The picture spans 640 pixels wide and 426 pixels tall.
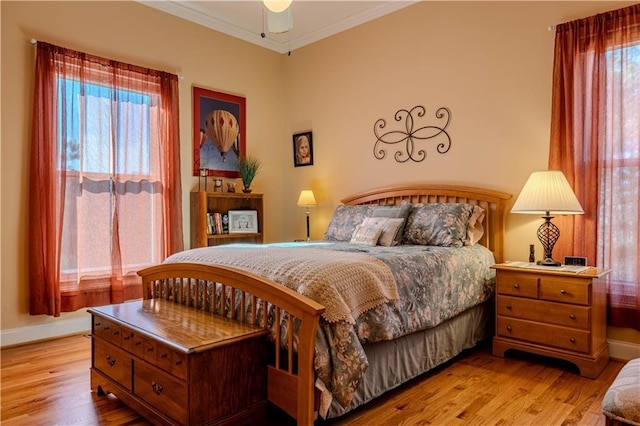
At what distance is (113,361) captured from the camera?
226cm

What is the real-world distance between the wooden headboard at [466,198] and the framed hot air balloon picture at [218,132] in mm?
1574

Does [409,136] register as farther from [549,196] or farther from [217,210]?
[217,210]

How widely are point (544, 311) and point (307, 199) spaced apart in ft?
8.50

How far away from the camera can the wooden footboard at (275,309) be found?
1.79m

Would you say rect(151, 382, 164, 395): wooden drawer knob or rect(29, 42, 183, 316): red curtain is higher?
rect(29, 42, 183, 316): red curtain

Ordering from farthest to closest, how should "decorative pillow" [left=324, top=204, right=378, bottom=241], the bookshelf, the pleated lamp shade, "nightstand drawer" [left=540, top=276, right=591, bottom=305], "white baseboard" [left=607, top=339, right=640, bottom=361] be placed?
the bookshelf
"decorative pillow" [left=324, top=204, right=378, bottom=241]
"white baseboard" [left=607, top=339, right=640, bottom=361]
the pleated lamp shade
"nightstand drawer" [left=540, top=276, right=591, bottom=305]

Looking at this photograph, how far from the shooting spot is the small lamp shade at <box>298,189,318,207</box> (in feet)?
15.3

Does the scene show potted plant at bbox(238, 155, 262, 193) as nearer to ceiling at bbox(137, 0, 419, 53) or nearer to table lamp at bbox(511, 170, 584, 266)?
ceiling at bbox(137, 0, 419, 53)

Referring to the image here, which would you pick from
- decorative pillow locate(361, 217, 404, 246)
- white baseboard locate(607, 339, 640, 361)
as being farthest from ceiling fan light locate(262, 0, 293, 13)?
white baseboard locate(607, 339, 640, 361)

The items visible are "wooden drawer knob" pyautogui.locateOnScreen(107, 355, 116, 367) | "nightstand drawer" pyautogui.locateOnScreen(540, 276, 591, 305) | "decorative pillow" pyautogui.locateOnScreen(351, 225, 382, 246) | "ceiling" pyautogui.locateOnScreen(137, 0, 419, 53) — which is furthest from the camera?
"ceiling" pyautogui.locateOnScreen(137, 0, 419, 53)

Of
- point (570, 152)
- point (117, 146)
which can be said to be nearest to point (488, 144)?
point (570, 152)

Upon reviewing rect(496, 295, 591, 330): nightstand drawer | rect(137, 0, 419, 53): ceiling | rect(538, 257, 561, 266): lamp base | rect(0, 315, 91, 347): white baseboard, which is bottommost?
rect(0, 315, 91, 347): white baseboard

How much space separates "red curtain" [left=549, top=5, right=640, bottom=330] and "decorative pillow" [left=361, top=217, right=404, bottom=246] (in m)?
1.16

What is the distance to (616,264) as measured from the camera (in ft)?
9.49
